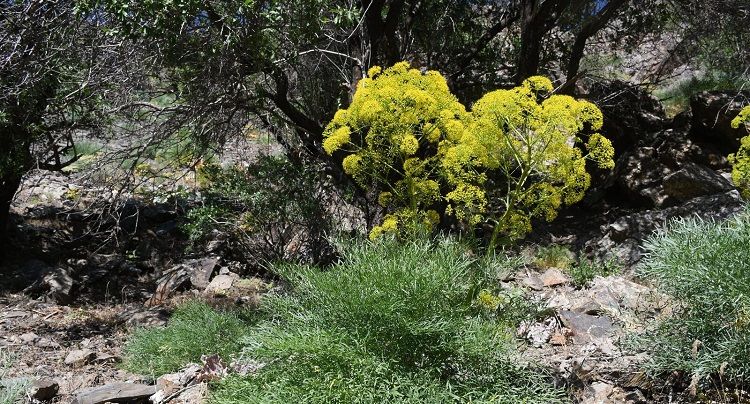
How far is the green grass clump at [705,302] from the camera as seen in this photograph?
3490mm

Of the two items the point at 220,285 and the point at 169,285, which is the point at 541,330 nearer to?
the point at 220,285

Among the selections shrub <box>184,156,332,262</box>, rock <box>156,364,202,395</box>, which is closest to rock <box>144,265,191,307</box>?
shrub <box>184,156,332,262</box>

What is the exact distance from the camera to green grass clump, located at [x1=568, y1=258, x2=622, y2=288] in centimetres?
620

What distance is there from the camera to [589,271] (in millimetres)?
6219

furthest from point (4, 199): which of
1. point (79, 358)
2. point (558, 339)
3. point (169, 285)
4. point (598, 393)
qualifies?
point (598, 393)

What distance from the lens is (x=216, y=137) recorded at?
22.7 feet

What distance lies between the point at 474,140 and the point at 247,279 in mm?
5415

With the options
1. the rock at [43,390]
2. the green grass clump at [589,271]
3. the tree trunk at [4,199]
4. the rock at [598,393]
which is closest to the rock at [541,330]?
the rock at [598,393]

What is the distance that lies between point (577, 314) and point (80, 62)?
5139mm

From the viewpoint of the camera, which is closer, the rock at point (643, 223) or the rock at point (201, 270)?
the rock at point (643, 223)

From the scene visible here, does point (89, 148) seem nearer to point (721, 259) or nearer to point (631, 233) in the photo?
point (631, 233)

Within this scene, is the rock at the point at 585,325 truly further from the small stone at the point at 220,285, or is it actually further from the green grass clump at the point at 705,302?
the small stone at the point at 220,285

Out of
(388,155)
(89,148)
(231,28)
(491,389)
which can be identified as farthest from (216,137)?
(89,148)

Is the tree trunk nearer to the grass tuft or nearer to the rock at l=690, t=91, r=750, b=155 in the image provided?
the grass tuft
